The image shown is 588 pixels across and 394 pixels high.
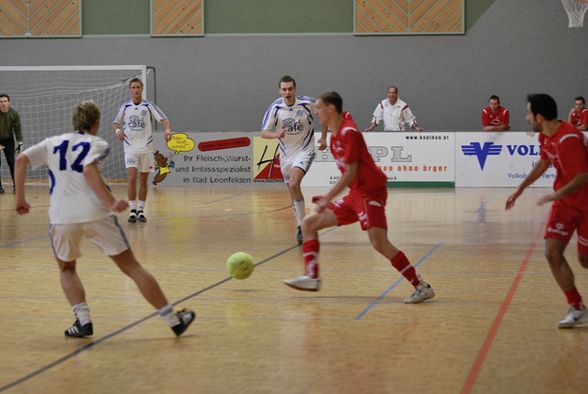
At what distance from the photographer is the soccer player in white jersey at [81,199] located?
651cm

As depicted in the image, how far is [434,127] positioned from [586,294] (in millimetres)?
19693

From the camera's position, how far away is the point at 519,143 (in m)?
23.7

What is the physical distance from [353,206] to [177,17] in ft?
68.9

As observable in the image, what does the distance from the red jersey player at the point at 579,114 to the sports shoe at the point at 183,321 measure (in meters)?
19.8

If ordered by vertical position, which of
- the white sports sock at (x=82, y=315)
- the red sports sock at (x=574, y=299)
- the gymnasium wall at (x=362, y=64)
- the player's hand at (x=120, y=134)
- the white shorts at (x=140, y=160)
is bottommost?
the white sports sock at (x=82, y=315)

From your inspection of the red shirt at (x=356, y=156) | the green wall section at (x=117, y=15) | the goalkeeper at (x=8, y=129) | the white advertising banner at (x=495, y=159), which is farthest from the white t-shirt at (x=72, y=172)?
the green wall section at (x=117, y=15)

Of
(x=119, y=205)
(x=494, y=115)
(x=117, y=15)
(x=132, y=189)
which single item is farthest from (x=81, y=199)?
(x=117, y=15)

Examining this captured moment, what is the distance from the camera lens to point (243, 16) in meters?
28.2

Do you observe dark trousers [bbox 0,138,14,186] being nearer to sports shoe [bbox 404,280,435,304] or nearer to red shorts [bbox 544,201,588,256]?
sports shoe [bbox 404,280,435,304]

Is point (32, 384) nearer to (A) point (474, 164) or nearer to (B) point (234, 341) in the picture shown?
(B) point (234, 341)

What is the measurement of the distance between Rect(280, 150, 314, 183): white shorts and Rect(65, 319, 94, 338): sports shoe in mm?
6317

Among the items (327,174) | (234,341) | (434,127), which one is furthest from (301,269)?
(434,127)

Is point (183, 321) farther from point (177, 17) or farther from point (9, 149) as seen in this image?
point (177, 17)

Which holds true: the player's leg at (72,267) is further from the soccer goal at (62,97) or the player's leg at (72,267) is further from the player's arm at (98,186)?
the soccer goal at (62,97)
